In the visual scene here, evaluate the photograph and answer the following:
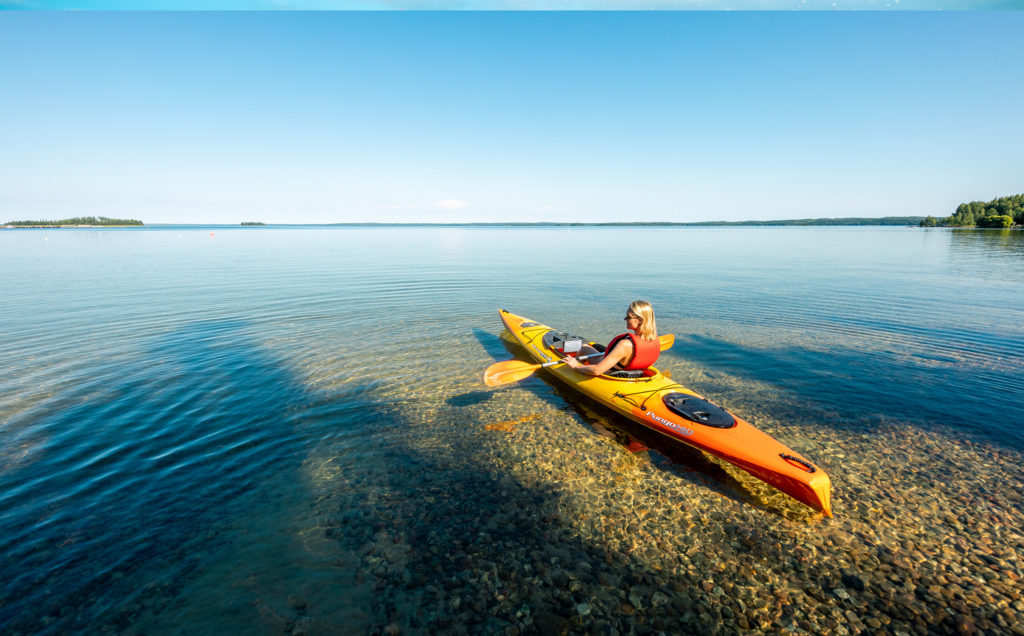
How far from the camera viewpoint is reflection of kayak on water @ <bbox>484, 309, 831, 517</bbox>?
217 inches

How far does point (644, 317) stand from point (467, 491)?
4.59 m

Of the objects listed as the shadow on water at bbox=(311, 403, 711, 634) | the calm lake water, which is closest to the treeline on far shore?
the calm lake water

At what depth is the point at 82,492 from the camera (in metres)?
5.74

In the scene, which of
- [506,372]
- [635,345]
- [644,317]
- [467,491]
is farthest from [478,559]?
[644,317]

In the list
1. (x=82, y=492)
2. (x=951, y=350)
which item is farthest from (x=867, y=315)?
(x=82, y=492)

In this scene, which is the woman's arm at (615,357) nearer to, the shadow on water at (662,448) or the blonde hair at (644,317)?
the blonde hair at (644,317)

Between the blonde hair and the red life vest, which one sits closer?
the blonde hair

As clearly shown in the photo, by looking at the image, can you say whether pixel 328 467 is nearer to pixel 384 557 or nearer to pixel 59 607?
pixel 384 557

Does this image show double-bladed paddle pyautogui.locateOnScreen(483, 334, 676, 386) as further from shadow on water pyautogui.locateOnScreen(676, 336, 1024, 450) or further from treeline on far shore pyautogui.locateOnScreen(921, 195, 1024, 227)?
treeline on far shore pyautogui.locateOnScreen(921, 195, 1024, 227)

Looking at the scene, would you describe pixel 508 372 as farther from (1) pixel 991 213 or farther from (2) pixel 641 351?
(1) pixel 991 213

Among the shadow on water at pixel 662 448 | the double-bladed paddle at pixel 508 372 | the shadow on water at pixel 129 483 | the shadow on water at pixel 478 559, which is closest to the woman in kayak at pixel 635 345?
the shadow on water at pixel 662 448

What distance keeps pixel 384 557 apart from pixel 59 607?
329 cm

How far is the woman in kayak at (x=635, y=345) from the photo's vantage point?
7703mm

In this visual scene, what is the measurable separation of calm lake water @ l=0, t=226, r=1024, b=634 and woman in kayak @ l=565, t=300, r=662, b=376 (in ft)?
4.48
